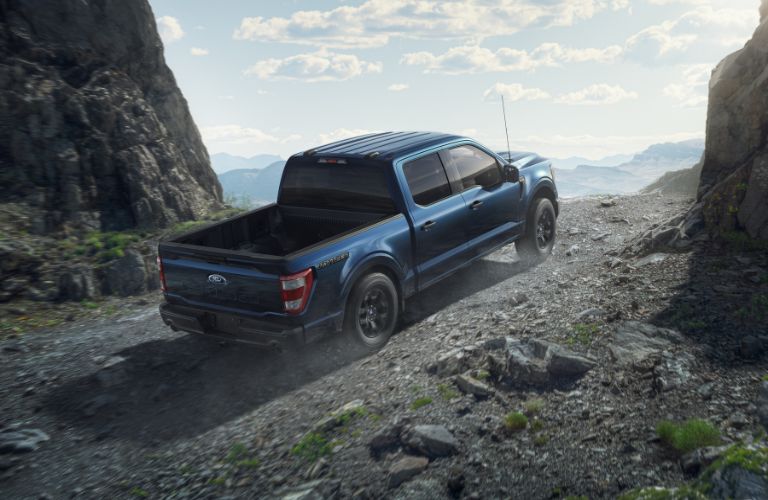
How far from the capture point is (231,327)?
6.24 meters

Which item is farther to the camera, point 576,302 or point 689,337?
point 576,302

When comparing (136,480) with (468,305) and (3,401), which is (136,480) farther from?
(468,305)

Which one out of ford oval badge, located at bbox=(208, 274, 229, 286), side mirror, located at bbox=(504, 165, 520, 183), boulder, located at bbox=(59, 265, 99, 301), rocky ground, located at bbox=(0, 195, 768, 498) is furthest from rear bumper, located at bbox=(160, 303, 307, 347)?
side mirror, located at bbox=(504, 165, 520, 183)

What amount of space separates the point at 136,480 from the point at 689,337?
458 centimetres

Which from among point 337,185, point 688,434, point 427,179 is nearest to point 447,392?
point 688,434

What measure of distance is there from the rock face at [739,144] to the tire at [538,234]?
1994mm

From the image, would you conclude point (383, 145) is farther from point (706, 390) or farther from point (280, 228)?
point (706, 390)

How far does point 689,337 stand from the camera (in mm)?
5852

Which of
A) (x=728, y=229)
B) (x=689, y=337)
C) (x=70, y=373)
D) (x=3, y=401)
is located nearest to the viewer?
(x=689, y=337)

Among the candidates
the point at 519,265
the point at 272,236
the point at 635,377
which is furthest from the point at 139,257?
the point at 635,377

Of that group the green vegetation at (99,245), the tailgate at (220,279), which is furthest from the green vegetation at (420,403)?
the green vegetation at (99,245)

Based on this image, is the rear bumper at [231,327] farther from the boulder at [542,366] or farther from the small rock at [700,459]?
the small rock at [700,459]

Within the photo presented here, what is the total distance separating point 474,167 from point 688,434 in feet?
15.1

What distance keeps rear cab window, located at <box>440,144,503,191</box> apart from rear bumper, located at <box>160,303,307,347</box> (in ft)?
9.93
